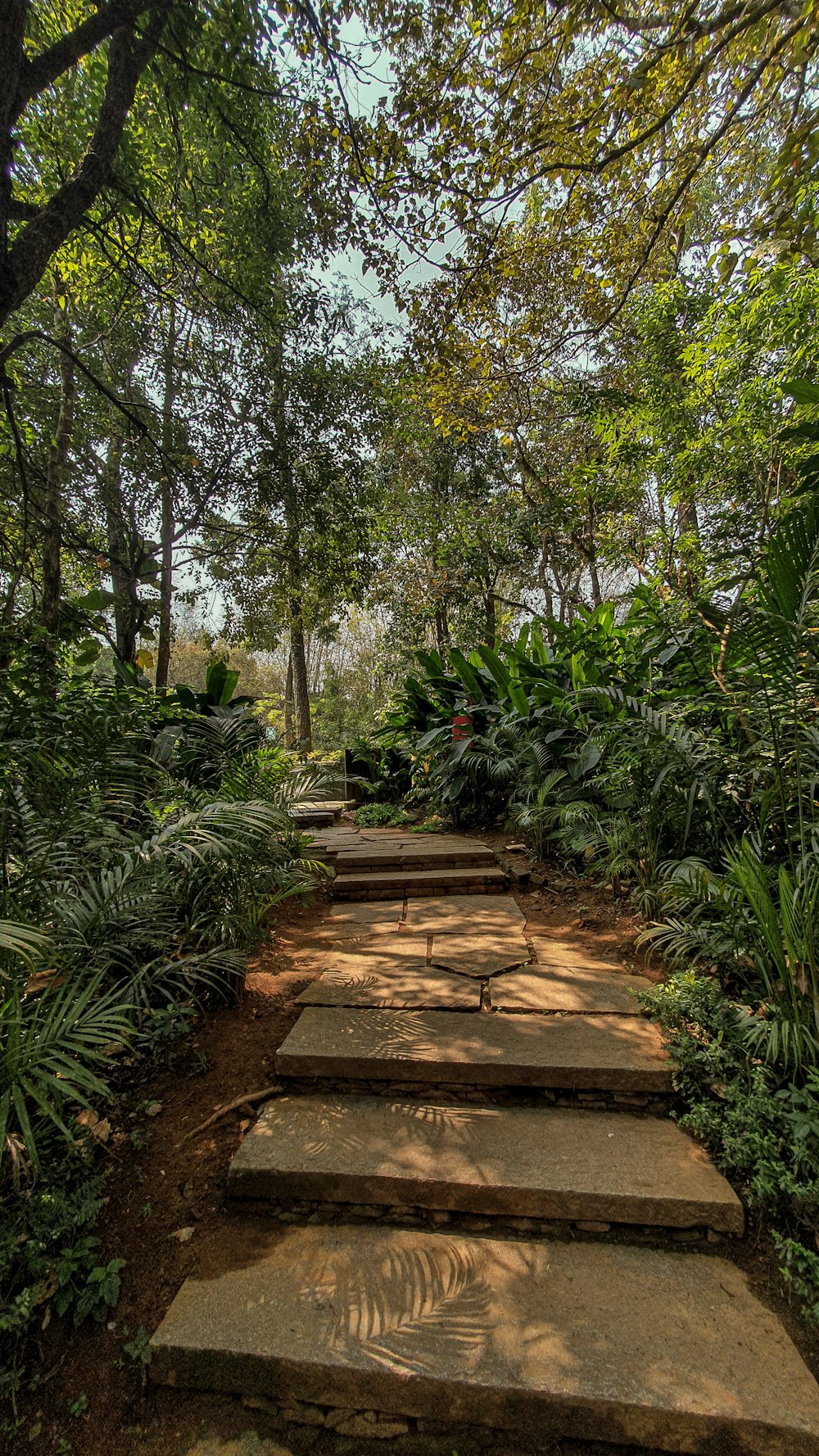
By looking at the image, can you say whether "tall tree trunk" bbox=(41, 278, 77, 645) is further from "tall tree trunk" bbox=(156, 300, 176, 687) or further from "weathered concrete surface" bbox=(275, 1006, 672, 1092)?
"weathered concrete surface" bbox=(275, 1006, 672, 1092)

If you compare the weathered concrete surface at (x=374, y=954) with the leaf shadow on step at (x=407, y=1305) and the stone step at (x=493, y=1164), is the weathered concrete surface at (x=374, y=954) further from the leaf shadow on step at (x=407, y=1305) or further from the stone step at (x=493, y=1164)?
the leaf shadow on step at (x=407, y=1305)

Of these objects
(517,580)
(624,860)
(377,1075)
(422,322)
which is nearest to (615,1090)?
(377,1075)

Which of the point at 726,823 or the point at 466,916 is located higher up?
the point at 726,823

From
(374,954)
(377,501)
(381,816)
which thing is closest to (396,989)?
(374,954)

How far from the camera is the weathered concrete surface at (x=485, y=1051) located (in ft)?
5.00

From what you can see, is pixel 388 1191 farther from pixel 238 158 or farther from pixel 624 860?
pixel 238 158

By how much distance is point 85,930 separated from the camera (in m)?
1.77

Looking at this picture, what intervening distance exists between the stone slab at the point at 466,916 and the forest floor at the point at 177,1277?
95 cm

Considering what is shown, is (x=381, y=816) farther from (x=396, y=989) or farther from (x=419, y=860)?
(x=396, y=989)

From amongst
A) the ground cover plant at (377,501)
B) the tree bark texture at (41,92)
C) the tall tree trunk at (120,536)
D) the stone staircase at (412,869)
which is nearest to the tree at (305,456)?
the ground cover plant at (377,501)

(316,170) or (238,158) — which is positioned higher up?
(238,158)

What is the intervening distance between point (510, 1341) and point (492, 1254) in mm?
183

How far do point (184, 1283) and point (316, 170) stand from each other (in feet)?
15.9

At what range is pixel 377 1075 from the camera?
62.4 inches
